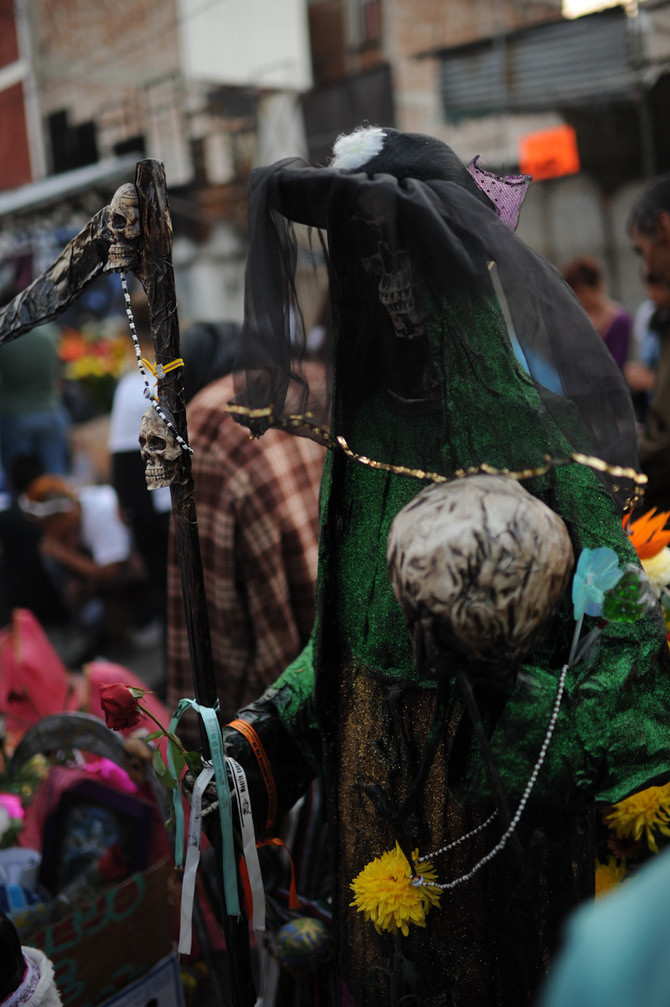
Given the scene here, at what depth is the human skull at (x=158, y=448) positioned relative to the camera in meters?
1.43

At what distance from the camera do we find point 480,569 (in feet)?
3.45

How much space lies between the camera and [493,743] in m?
1.22

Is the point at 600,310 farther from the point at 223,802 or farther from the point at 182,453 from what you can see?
the point at 223,802

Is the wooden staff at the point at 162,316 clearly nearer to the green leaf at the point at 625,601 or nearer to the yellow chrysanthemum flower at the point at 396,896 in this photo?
the yellow chrysanthemum flower at the point at 396,896

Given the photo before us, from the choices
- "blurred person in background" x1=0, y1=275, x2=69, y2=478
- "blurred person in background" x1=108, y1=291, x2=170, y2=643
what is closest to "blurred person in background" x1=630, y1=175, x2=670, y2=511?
"blurred person in background" x1=108, y1=291, x2=170, y2=643

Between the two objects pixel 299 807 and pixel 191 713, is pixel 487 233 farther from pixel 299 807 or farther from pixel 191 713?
pixel 191 713

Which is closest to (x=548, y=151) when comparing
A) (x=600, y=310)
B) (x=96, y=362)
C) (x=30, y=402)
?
(x=600, y=310)

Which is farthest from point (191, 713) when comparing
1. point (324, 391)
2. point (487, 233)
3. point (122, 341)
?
point (122, 341)

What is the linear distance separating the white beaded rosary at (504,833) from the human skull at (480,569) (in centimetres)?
17

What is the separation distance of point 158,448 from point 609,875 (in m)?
1.21

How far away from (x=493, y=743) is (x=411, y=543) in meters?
0.34

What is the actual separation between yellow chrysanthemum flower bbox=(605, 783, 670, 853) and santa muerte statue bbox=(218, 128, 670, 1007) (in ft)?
0.70

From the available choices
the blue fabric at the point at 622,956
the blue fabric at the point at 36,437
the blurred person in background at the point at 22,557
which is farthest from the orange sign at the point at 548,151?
the blue fabric at the point at 622,956

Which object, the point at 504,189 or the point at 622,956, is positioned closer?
the point at 622,956
